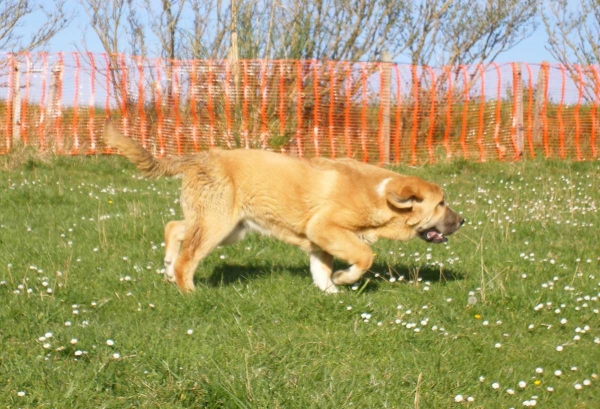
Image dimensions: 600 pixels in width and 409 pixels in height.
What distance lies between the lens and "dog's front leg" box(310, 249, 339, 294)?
6.49m

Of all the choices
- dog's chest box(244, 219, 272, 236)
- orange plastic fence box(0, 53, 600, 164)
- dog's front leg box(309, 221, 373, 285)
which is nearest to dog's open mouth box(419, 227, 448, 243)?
dog's front leg box(309, 221, 373, 285)

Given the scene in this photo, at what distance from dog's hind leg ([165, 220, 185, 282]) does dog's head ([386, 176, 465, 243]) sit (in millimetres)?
1745

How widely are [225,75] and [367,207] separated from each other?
8.64 meters

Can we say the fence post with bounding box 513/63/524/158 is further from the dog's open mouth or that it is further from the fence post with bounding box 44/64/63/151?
the dog's open mouth

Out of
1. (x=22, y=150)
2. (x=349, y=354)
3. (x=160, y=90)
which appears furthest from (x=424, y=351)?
(x=160, y=90)

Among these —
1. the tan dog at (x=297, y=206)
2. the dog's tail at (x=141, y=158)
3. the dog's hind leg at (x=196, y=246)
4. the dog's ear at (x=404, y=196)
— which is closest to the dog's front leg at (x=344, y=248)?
the tan dog at (x=297, y=206)

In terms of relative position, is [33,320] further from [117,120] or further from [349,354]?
[117,120]

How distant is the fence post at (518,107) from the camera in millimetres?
14602

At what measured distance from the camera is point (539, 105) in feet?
49.5

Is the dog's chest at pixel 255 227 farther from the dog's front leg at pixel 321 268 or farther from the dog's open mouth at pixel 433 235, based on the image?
the dog's open mouth at pixel 433 235

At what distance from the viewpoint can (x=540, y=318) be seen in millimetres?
5820

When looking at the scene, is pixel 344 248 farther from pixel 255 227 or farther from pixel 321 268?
pixel 255 227

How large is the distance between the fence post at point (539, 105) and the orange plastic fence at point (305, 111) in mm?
19

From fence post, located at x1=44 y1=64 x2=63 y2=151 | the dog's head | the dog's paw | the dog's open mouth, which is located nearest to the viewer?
the dog's paw
